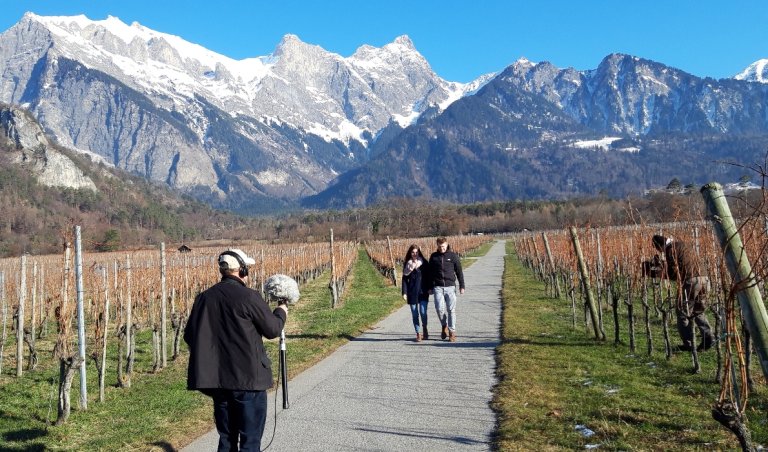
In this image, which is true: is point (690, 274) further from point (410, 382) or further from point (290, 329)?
point (290, 329)

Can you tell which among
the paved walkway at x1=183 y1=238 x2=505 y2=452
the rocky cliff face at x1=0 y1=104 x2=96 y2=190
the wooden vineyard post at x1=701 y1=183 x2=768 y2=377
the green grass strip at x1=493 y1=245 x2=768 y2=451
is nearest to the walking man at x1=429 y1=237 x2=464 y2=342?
the paved walkway at x1=183 y1=238 x2=505 y2=452

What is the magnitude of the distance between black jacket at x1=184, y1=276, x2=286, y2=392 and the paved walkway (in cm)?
148

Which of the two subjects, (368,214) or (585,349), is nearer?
(585,349)

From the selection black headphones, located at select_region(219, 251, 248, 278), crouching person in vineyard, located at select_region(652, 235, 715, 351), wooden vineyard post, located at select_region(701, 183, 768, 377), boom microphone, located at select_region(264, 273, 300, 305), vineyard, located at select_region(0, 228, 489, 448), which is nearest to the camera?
wooden vineyard post, located at select_region(701, 183, 768, 377)

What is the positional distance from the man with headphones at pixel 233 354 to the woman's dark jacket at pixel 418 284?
7203 mm

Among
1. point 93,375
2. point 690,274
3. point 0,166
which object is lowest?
point 93,375

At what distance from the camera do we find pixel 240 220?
182m

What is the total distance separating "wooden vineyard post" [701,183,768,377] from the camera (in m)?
3.94

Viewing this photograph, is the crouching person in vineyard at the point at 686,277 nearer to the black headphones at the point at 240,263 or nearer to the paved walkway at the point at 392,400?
the paved walkway at the point at 392,400

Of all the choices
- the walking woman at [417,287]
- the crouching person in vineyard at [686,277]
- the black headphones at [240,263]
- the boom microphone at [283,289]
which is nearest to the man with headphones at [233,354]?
the black headphones at [240,263]

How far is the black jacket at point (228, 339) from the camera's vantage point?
4.71 meters

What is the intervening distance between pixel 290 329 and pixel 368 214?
120927 millimetres

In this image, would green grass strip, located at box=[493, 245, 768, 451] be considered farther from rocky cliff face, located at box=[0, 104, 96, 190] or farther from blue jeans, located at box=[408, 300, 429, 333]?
rocky cliff face, located at box=[0, 104, 96, 190]

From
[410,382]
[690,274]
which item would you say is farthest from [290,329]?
[690,274]
